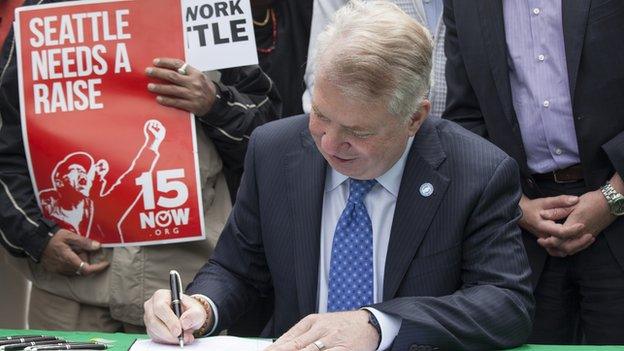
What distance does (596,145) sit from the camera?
4164mm

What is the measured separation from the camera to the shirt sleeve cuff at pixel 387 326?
3.21 metres

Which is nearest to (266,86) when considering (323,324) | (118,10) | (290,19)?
(290,19)

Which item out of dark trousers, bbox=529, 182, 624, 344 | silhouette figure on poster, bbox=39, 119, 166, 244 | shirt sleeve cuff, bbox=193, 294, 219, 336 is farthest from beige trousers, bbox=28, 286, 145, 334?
dark trousers, bbox=529, 182, 624, 344

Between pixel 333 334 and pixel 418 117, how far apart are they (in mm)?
725

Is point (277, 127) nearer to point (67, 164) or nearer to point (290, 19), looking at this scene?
point (67, 164)

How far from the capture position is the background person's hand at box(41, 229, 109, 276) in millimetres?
4418

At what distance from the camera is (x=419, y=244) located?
11.4ft

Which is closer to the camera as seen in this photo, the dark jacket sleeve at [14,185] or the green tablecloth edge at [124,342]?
the green tablecloth edge at [124,342]

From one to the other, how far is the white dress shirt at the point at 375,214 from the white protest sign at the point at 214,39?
1.00 metres

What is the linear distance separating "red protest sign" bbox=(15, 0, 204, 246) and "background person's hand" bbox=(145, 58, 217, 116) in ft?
0.13

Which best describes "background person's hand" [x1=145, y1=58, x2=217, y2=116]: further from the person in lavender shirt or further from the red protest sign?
the person in lavender shirt

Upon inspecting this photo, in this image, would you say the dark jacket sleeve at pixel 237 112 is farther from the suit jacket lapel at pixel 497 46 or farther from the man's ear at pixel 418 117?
the man's ear at pixel 418 117

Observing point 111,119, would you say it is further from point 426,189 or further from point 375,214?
point 426,189

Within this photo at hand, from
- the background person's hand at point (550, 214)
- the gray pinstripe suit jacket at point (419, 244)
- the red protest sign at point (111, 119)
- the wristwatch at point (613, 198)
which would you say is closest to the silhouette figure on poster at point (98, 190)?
the red protest sign at point (111, 119)
